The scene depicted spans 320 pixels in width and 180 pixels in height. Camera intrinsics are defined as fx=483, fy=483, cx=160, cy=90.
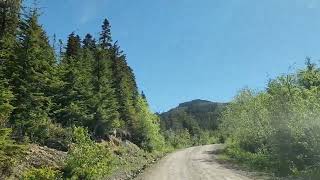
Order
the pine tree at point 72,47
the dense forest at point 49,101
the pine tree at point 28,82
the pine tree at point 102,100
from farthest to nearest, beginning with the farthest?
the pine tree at point 72,47
the pine tree at point 102,100
the pine tree at point 28,82
the dense forest at point 49,101

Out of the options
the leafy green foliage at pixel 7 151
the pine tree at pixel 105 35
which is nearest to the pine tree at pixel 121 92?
the pine tree at pixel 105 35

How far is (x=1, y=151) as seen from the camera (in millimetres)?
21484

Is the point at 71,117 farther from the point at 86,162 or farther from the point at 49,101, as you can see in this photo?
the point at 86,162

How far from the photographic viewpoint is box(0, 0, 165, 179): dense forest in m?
26.8

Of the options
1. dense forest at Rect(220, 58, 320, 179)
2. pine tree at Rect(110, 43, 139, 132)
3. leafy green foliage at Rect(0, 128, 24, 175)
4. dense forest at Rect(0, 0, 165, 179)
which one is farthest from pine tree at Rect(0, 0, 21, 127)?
pine tree at Rect(110, 43, 139, 132)

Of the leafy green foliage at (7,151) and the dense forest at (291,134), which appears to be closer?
the leafy green foliage at (7,151)

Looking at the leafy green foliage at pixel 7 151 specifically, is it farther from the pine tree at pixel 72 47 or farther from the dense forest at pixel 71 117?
the pine tree at pixel 72 47

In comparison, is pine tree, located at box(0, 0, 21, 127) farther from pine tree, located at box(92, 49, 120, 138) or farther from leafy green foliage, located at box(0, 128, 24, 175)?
pine tree, located at box(92, 49, 120, 138)

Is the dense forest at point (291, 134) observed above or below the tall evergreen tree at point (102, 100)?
below

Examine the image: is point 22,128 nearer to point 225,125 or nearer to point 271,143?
point 271,143

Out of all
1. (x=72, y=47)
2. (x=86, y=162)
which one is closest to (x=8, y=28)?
(x=86, y=162)

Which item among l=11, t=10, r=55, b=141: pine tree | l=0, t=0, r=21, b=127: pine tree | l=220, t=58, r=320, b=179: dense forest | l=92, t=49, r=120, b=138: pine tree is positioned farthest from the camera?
l=92, t=49, r=120, b=138: pine tree

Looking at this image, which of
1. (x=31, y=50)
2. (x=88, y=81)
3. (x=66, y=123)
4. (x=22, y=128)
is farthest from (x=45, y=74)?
(x=88, y=81)

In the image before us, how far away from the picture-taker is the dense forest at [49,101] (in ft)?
87.9
